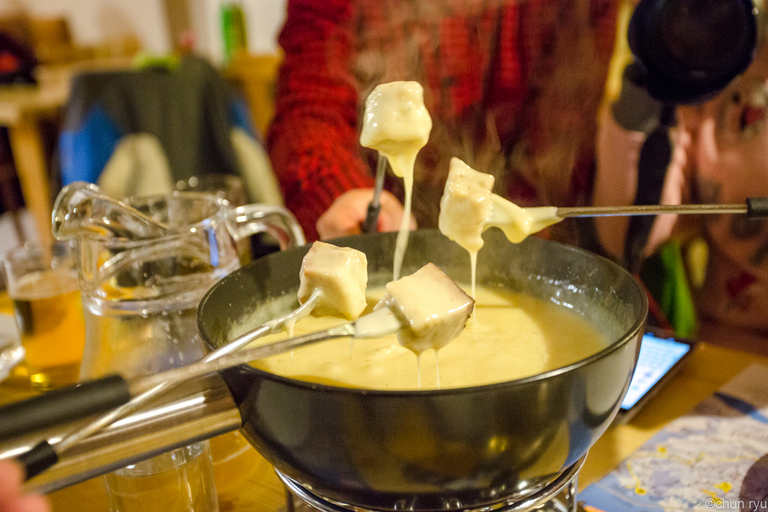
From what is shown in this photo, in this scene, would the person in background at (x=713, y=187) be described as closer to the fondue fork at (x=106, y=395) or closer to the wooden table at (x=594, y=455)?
the wooden table at (x=594, y=455)

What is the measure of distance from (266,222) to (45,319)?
424mm

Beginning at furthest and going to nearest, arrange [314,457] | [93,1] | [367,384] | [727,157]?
[93,1] → [727,157] → [367,384] → [314,457]

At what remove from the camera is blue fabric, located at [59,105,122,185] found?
2541 mm

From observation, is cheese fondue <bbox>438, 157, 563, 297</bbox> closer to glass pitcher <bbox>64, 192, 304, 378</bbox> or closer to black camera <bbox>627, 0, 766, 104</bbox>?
glass pitcher <bbox>64, 192, 304, 378</bbox>

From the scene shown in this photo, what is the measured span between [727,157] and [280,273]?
123 cm

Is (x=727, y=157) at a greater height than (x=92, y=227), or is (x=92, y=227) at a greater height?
(x=92, y=227)

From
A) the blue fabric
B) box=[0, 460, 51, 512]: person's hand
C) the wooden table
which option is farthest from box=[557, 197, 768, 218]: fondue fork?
the blue fabric

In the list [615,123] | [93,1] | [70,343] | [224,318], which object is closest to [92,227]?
[224,318]

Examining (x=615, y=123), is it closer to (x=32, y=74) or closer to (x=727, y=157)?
(x=727, y=157)

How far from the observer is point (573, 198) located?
173cm

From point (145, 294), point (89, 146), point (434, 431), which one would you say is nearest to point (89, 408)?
point (434, 431)

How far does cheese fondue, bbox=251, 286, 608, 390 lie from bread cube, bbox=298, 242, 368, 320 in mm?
63

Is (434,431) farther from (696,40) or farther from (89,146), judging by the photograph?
(89,146)

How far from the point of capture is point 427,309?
0.57 m
